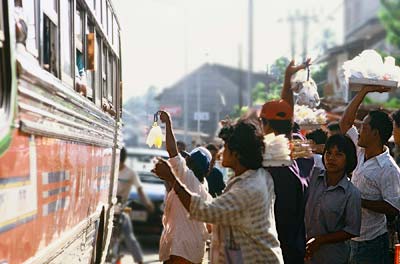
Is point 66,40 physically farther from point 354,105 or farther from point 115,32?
point 115,32

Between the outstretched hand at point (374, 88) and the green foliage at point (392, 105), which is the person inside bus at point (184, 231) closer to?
the outstretched hand at point (374, 88)

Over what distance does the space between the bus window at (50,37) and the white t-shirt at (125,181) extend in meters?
7.13

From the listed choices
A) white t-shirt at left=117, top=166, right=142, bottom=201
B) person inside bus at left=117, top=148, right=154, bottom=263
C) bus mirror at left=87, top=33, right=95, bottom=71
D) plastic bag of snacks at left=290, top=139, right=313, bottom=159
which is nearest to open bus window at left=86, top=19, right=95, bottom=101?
bus mirror at left=87, top=33, right=95, bottom=71

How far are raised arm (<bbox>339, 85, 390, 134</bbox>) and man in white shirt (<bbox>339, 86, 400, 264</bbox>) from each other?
18.3 inches

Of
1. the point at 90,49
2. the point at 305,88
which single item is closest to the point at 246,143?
the point at 90,49

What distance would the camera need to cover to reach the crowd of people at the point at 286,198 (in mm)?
4426

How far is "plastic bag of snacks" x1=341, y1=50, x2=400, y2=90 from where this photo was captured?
6875mm

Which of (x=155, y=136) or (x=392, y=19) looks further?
(x=392, y=19)

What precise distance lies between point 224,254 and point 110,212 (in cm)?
524

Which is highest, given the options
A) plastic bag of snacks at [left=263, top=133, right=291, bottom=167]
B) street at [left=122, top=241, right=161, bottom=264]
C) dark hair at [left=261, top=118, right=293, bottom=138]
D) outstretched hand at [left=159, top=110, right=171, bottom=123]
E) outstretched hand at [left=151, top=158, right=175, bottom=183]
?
outstretched hand at [left=159, top=110, right=171, bottom=123]

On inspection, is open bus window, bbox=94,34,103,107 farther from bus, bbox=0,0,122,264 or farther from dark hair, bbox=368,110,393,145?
dark hair, bbox=368,110,393,145

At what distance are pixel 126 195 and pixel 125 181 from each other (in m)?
0.22

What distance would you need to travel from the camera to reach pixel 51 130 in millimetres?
4512

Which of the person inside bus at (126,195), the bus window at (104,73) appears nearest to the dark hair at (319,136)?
the bus window at (104,73)
